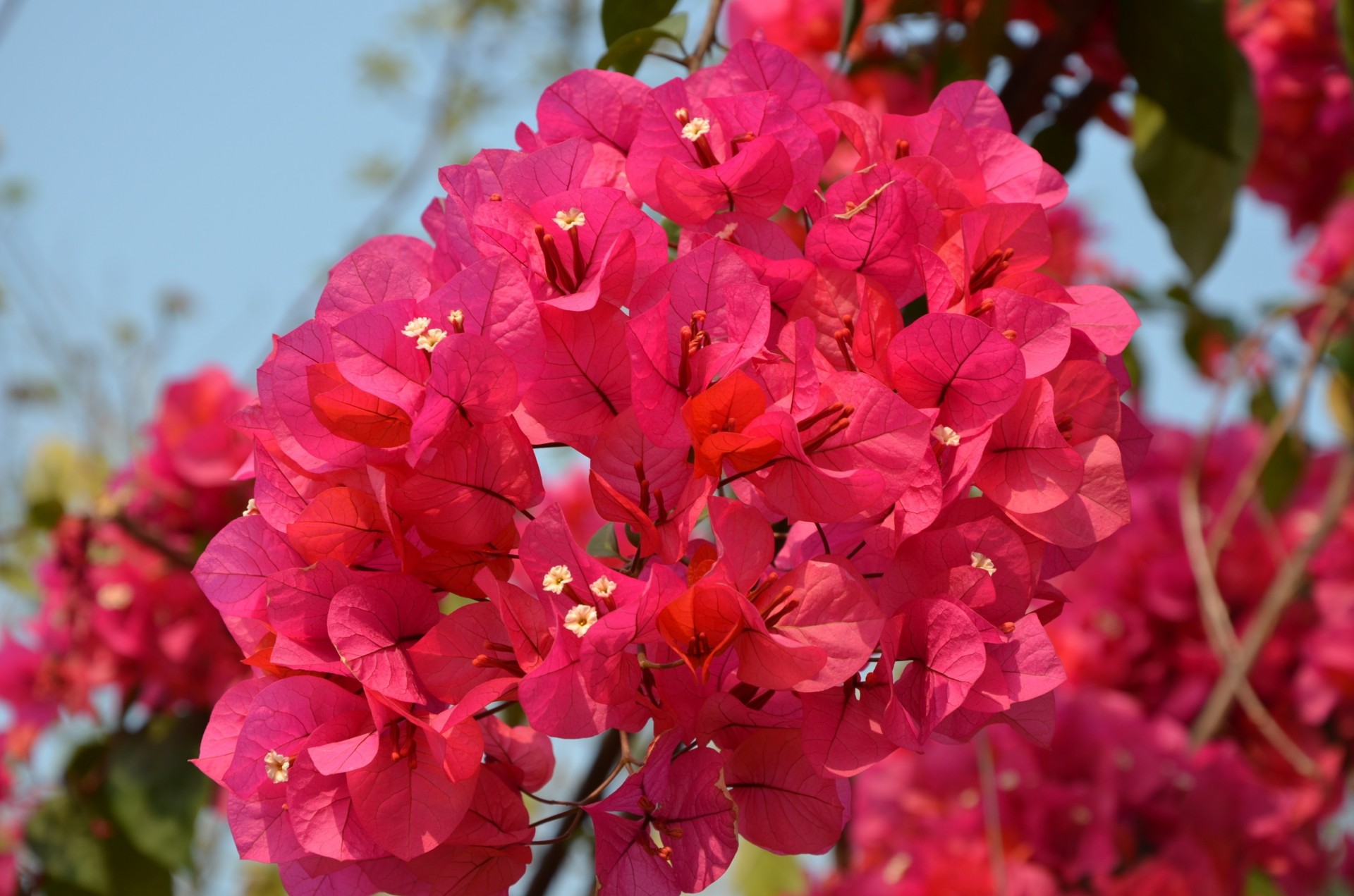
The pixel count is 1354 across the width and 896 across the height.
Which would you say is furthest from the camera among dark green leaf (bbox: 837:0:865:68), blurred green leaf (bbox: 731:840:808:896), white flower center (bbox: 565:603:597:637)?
blurred green leaf (bbox: 731:840:808:896)

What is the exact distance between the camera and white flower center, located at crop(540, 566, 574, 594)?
36cm

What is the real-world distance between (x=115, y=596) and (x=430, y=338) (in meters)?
0.92

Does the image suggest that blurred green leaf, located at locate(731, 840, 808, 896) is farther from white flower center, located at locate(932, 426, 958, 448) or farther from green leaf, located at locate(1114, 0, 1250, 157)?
white flower center, located at locate(932, 426, 958, 448)

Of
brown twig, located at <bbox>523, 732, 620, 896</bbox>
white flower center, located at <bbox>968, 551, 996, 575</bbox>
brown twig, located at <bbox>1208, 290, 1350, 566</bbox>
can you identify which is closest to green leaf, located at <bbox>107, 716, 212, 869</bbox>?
brown twig, located at <bbox>523, 732, 620, 896</bbox>

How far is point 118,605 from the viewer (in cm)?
113

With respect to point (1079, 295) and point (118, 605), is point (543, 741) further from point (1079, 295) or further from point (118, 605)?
point (118, 605)

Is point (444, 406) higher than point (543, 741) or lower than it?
higher

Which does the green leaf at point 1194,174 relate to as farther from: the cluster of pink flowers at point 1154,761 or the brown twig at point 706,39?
the cluster of pink flowers at point 1154,761

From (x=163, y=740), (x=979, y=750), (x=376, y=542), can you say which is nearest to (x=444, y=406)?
(x=376, y=542)

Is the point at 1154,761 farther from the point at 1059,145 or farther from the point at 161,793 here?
the point at 161,793

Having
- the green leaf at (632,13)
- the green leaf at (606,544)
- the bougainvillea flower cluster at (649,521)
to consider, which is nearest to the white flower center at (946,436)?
the bougainvillea flower cluster at (649,521)

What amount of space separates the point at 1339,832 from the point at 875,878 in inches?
27.4

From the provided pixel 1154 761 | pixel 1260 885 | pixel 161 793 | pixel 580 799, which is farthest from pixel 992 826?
pixel 161 793

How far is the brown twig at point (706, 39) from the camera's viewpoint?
57 centimetres
